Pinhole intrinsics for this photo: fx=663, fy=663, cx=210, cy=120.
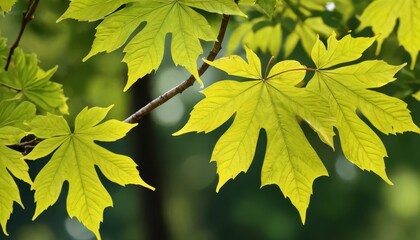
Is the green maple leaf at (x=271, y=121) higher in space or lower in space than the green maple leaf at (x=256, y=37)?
lower

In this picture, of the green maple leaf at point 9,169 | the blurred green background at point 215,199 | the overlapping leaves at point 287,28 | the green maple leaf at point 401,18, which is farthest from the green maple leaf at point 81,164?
the blurred green background at point 215,199

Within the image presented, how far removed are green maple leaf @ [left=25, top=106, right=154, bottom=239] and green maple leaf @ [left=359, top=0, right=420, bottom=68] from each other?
0.81 m

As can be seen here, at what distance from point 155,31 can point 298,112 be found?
0.29 meters

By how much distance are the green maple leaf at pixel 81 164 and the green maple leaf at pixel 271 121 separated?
0.17 meters

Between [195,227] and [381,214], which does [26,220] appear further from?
[381,214]

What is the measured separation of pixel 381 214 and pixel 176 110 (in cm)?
406

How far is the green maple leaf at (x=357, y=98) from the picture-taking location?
118 cm

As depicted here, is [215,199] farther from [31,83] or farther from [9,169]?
[9,169]

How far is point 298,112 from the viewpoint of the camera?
1.16 metres

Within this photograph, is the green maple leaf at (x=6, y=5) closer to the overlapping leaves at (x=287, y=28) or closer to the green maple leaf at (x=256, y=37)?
the overlapping leaves at (x=287, y=28)

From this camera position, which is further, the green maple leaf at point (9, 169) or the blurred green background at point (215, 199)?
the blurred green background at point (215, 199)

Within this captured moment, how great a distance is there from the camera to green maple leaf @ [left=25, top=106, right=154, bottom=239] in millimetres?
1188

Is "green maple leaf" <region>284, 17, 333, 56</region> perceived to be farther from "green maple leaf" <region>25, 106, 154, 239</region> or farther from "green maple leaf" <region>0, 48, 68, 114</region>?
"green maple leaf" <region>25, 106, 154, 239</region>

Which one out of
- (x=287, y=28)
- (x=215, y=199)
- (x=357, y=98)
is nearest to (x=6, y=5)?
(x=357, y=98)
